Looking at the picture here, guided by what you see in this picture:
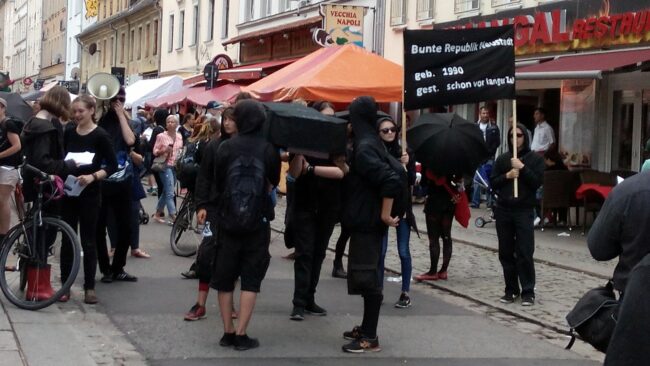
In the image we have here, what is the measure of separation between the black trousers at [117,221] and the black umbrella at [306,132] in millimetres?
2891

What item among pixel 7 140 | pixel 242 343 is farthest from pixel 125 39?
pixel 242 343

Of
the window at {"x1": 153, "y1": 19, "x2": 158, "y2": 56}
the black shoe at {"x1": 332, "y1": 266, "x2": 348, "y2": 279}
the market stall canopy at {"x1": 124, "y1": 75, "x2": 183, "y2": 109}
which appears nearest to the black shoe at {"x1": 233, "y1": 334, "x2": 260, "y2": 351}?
the black shoe at {"x1": 332, "y1": 266, "x2": 348, "y2": 279}

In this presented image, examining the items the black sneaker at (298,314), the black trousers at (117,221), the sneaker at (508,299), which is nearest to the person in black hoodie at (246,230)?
the black sneaker at (298,314)

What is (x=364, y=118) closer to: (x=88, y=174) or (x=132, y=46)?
(x=88, y=174)

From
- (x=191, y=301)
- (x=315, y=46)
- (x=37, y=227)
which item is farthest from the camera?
(x=315, y=46)

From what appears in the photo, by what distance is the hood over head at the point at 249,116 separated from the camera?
7469mm

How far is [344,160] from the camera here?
27.1 ft

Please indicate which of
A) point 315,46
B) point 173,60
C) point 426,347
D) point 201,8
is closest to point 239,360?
point 426,347

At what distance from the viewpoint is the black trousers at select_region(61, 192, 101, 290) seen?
908 centimetres

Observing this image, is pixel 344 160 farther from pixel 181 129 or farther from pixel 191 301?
pixel 181 129

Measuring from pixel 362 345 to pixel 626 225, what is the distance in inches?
144

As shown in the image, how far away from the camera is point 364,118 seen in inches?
305

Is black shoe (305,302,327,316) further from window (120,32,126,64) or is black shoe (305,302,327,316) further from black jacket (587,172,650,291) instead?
window (120,32,126,64)

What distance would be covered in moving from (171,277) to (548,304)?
383cm
